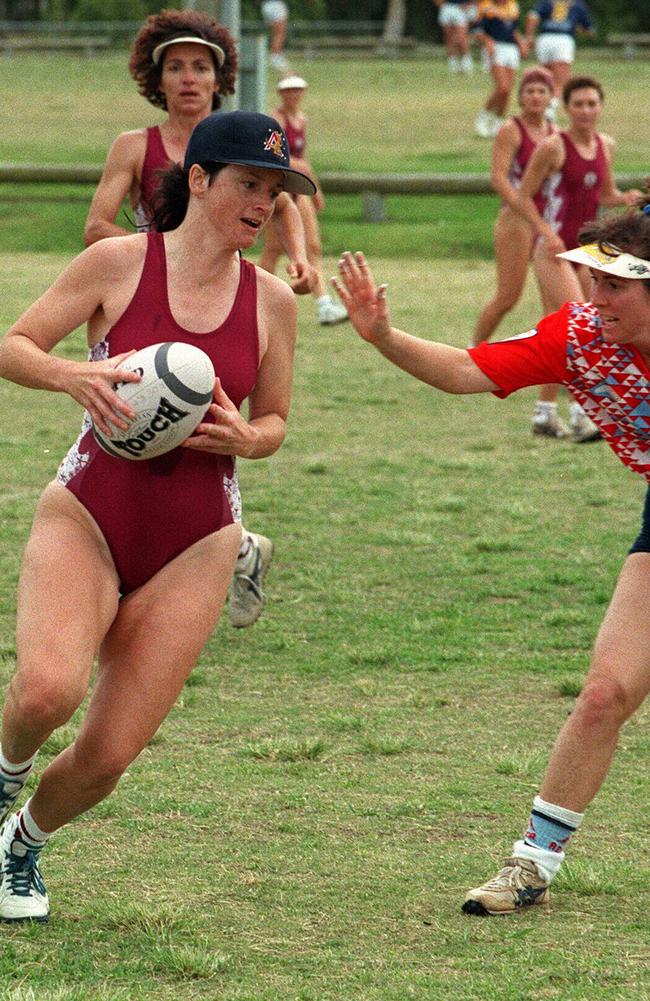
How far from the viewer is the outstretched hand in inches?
207

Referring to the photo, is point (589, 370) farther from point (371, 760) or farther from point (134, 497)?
point (371, 760)

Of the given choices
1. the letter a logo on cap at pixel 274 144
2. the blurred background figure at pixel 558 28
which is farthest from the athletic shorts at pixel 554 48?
the letter a logo on cap at pixel 274 144

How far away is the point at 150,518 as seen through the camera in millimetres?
4855

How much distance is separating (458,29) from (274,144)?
3934cm

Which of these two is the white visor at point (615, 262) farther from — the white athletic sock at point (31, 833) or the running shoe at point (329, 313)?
the running shoe at point (329, 313)

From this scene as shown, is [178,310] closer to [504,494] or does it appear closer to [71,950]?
[71,950]

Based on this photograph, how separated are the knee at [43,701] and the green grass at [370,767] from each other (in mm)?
621

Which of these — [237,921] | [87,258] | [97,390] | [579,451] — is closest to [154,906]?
[237,921]

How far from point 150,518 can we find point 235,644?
3007 millimetres

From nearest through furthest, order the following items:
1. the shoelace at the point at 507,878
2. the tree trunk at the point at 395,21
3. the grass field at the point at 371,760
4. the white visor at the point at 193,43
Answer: the grass field at the point at 371,760
the shoelace at the point at 507,878
the white visor at the point at 193,43
the tree trunk at the point at 395,21

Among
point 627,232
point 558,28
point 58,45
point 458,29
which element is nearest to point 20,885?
point 627,232

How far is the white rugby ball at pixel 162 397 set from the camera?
466cm

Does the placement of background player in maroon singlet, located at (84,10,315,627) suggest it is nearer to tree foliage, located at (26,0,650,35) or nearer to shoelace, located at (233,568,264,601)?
shoelace, located at (233,568,264,601)

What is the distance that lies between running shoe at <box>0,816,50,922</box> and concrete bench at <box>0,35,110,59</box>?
46.9m
